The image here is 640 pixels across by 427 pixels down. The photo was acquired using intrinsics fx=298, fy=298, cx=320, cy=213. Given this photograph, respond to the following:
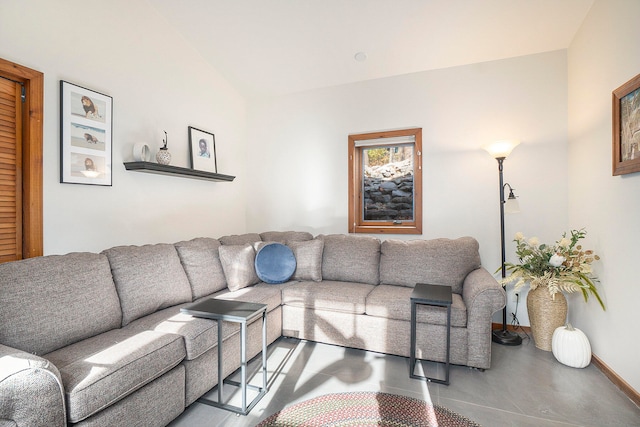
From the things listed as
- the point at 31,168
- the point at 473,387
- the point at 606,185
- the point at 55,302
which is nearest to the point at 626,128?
the point at 606,185

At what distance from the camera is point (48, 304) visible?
63.5 inches

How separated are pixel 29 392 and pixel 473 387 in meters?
2.41

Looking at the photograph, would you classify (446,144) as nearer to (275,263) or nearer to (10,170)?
(275,263)

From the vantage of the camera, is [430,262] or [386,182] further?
[386,182]

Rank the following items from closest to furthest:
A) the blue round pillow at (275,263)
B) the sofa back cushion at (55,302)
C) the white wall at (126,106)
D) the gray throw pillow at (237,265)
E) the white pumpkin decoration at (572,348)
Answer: the sofa back cushion at (55,302)
the white wall at (126,106)
the white pumpkin decoration at (572,348)
the gray throw pillow at (237,265)
the blue round pillow at (275,263)

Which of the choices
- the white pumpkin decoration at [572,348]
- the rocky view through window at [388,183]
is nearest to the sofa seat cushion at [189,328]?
the rocky view through window at [388,183]

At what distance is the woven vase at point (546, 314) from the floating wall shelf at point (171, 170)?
346 centimetres

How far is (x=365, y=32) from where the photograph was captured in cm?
290

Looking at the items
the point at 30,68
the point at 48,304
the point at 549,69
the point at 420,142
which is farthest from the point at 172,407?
the point at 549,69

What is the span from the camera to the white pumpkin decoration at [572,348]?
7.51 ft

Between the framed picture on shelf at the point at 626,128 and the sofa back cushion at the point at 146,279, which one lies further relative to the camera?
the sofa back cushion at the point at 146,279

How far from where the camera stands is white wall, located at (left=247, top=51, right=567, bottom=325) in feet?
9.84

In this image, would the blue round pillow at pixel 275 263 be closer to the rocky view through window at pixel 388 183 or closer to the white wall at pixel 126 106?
the white wall at pixel 126 106

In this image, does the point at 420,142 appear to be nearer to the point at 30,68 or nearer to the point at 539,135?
the point at 539,135
